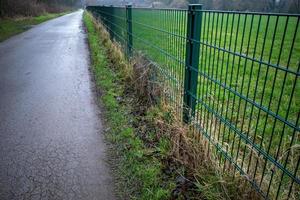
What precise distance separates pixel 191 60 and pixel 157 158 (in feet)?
4.18

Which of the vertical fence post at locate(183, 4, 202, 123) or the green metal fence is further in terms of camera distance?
the vertical fence post at locate(183, 4, 202, 123)

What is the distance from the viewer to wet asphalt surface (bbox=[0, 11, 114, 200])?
2.88m

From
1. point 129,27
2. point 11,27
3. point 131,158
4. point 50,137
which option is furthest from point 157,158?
point 11,27

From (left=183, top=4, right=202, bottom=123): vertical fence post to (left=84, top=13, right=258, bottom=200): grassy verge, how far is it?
0.86ft

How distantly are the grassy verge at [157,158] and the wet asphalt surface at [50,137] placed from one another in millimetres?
251

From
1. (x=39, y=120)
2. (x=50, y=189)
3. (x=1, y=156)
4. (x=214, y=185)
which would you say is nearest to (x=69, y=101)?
(x=39, y=120)

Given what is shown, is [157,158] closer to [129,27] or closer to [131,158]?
[131,158]

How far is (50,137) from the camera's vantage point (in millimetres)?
3918

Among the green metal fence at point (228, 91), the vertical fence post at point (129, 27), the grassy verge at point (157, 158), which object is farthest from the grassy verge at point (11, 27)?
the green metal fence at point (228, 91)

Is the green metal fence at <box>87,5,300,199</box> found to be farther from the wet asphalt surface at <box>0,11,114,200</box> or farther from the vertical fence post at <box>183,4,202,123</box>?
the wet asphalt surface at <box>0,11,114,200</box>

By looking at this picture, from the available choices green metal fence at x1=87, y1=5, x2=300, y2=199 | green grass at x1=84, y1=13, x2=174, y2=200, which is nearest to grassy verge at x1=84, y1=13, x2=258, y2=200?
green grass at x1=84, y1=13, x2=174, y2=200

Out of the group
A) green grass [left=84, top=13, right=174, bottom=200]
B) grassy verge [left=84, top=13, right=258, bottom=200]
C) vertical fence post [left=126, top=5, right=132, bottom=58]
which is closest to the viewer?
grassy verge [left=84, top=13, right=258, bottom=200]

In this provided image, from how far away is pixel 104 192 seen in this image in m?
2.80

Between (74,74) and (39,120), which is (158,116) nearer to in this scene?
(39,120)
